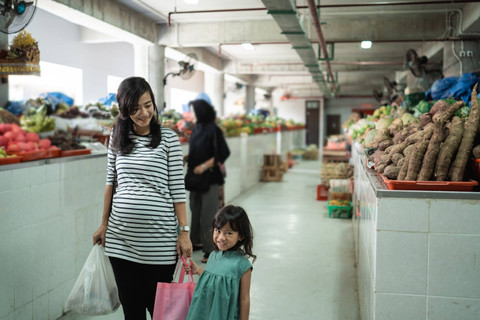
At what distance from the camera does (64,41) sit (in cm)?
1017

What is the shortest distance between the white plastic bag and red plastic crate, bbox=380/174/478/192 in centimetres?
146

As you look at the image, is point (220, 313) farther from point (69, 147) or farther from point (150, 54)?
point (150, 54)

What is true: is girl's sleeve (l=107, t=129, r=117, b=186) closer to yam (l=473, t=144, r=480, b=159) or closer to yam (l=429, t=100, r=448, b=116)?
yam (l=473, t=144, r=480, b=159)

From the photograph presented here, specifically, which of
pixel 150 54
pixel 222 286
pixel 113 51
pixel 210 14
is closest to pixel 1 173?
pixel 222 286

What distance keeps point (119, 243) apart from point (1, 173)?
1.07 m

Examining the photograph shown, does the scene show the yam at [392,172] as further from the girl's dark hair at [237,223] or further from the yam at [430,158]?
the girl's dark hair at [237,223]

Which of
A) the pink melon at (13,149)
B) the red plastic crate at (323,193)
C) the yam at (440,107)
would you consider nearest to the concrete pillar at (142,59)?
the red plastic crate at (323,193)

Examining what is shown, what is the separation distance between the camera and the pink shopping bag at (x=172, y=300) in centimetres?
195

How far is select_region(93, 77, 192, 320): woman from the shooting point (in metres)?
2.05

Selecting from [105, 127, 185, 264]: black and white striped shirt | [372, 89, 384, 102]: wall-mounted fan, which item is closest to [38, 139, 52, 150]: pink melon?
[105, 127, 185, 264]: black and white striped shirt

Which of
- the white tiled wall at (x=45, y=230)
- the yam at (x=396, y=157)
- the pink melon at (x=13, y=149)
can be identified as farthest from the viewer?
the pink melon at (x=13, y=149)

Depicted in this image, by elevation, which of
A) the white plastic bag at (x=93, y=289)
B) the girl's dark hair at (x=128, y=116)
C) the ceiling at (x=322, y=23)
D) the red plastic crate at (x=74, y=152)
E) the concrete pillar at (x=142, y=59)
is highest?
the ceiling at (x=322, y=23)

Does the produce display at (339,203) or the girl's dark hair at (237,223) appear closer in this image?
the girl's dark hair at (237,223)

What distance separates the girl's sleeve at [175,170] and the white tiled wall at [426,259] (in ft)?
3.02
